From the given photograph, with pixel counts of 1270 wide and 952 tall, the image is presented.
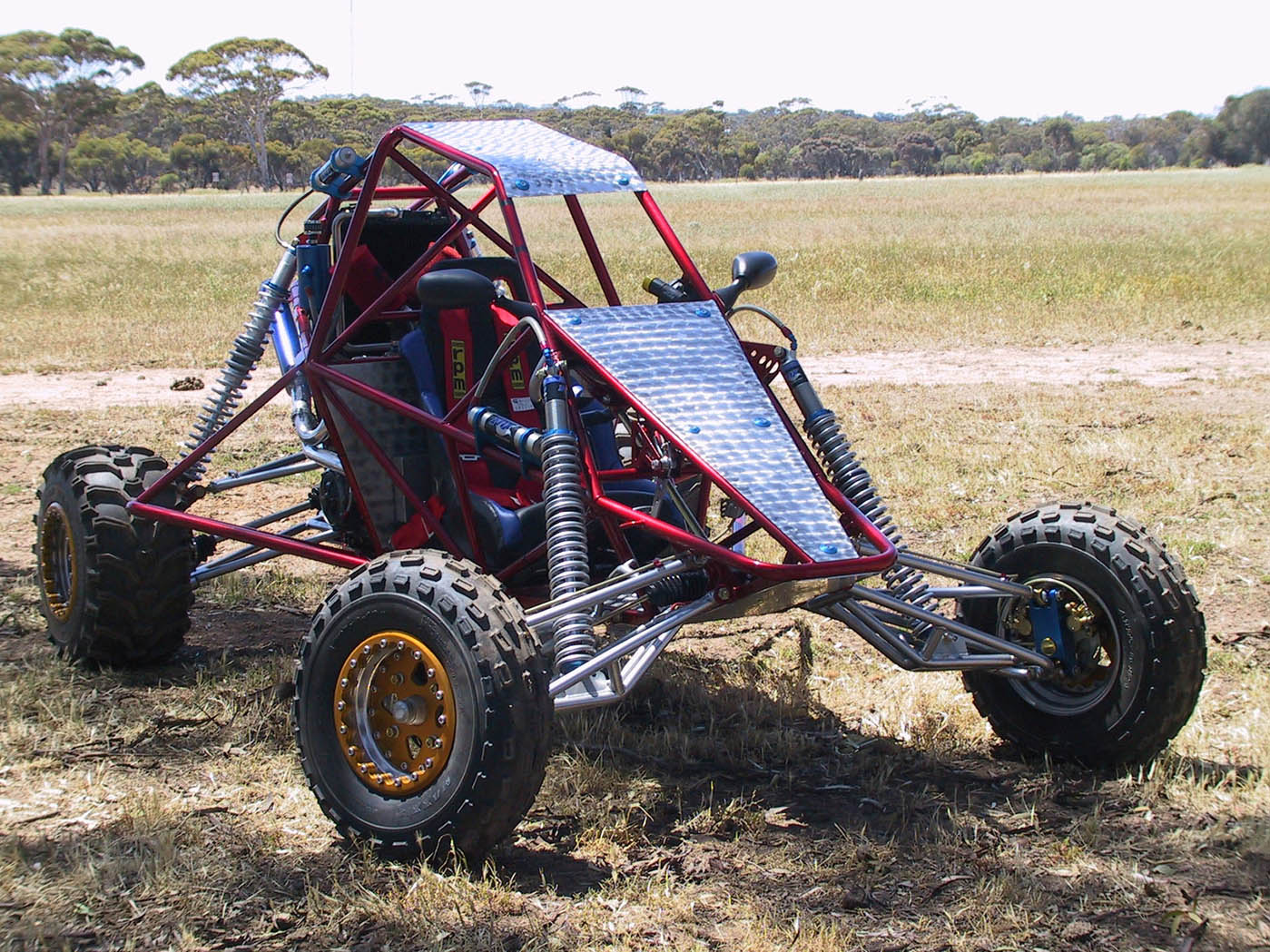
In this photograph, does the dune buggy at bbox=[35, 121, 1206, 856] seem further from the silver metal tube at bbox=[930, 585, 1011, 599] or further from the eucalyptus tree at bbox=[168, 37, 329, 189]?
the eucalyptus tree at bbox=[168, 37, 329, 189]

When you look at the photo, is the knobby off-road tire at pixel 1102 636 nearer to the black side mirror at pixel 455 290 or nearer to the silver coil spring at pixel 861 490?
the silver coil spring at pixel 861 490

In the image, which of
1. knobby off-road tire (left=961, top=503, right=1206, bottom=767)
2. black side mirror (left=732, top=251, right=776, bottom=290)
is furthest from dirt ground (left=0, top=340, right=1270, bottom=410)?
knobby off-road tire (left=961, top=503, right=1206, bottom=767)

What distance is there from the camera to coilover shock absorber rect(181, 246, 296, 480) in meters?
5.27

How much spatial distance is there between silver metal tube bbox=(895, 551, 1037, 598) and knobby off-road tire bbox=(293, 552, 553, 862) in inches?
49.7

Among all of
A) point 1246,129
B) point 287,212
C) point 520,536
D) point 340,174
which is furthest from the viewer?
point 1246,129

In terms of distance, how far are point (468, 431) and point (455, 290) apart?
1.72 feet

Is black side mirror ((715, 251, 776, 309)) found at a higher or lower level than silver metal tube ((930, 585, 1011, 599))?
higher

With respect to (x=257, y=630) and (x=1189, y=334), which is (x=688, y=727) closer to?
(x=257, y=630)

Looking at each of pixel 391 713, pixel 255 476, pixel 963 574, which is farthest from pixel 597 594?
pixel 255 476

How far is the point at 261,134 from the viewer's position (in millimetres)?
74750

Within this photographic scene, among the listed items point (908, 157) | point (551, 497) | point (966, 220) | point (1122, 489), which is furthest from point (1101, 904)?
point (908, 157)

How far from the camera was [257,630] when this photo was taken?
5926 mm

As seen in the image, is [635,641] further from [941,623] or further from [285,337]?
[285,337]

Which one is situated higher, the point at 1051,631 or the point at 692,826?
the point at 1051,631
